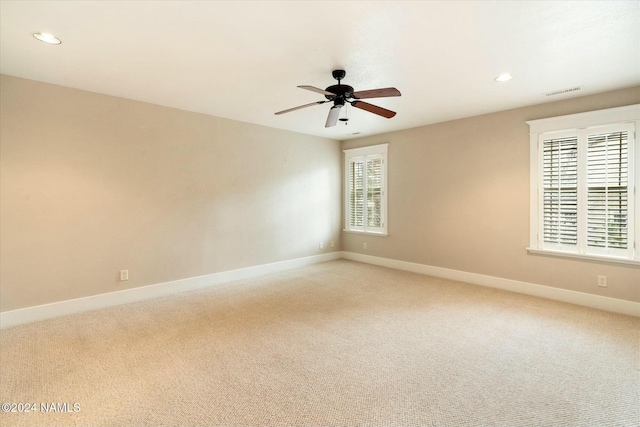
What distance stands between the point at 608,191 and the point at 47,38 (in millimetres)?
5975

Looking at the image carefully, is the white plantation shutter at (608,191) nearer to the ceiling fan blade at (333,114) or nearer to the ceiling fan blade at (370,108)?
the ceiling fan blade at (370,108)

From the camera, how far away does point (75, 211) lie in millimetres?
3572

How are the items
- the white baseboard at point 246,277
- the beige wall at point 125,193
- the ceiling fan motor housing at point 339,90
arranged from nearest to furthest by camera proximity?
the ceiling fan motor housing at point 339,90
the beige wall at point 125,193
the white baseboard at point 246,277

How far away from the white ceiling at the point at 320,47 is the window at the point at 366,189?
7.15 feet

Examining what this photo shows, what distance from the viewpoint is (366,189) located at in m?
6.28

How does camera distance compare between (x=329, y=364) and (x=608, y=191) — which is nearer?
(x=329, y=364)

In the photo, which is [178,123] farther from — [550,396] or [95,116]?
[550,396]

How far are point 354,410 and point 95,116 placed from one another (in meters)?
4.28

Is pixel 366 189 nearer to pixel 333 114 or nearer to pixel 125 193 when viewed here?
pixel 333 114

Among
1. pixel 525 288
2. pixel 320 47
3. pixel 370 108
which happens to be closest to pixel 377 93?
pixel 370 108

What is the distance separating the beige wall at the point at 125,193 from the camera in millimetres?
3254

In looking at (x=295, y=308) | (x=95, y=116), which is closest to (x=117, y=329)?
(x=295, y=308)

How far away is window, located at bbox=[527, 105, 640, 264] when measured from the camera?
345 centimetres

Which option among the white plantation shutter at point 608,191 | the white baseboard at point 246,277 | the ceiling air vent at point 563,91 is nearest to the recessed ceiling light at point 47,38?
the white baseboard at point 246,277
